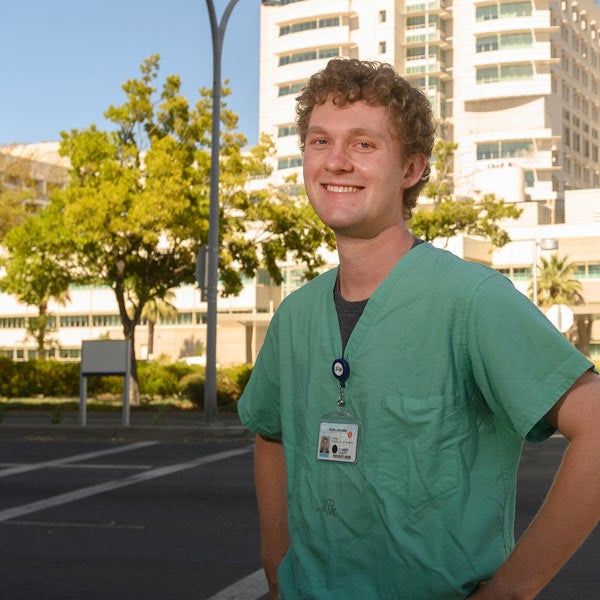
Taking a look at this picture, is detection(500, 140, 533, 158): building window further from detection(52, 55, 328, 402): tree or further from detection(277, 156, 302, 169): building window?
detection(52, 55, 328, 402): tree

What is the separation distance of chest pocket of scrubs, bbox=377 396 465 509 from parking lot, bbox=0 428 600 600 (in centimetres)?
509

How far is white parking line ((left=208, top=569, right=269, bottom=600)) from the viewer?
23.3ft

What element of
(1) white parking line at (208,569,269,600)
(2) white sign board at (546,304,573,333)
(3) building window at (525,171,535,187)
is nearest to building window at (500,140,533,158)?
(3) building window at (525,171,535,187)

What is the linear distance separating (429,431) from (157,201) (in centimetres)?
2518

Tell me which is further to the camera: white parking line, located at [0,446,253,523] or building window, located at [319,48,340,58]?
building window, located at [319,48,340,58]

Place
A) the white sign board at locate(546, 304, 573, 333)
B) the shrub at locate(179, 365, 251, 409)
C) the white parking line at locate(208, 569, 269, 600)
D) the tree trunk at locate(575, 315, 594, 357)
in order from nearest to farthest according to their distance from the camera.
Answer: the white parking line at locate(208, 569, 269, 600) < the shrub at locate(179, 365, 251, 409) < the white sign board at locate(546, 304, 573, 333) < the tree trunk at locate(575, 315, 594, 357)

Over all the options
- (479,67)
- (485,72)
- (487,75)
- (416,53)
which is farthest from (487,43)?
(416,53)

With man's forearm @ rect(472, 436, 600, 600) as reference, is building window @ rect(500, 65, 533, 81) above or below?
above

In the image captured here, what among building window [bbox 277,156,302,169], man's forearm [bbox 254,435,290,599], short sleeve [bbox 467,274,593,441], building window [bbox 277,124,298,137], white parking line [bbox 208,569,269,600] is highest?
building window [bbox 277,124,298,137]

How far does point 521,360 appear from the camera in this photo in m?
2.14

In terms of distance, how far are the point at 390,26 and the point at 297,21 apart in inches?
414

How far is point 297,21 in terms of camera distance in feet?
391

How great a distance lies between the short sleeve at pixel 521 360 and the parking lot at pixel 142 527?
5220mm

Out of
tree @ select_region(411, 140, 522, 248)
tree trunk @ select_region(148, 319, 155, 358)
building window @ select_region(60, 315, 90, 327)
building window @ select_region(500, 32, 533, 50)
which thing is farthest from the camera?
building window @ select_region(500, 32, 533, 50)
